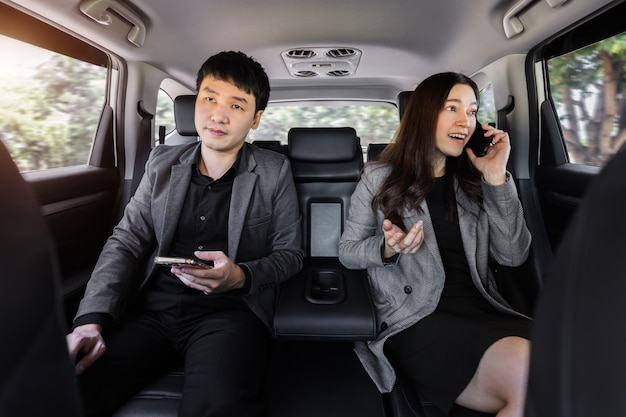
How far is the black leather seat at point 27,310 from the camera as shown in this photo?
0.43m

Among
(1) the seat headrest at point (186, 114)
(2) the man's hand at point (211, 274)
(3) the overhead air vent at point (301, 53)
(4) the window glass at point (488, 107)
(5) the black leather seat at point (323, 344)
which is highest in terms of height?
(3) the overhead air vent at point (301, 53)

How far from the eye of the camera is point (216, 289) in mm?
1280

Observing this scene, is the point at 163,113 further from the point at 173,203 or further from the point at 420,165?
the point at 420,165

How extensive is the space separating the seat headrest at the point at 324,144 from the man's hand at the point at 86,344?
1279 mm

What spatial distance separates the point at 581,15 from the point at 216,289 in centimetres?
192

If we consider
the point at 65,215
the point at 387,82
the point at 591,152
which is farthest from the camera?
the point at 387,82

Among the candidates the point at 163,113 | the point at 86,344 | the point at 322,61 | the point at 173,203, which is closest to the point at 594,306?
the point at 86,344

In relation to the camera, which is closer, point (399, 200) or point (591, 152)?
point (399, 200)

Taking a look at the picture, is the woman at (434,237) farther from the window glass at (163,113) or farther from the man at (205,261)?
the window glass at (163,113)

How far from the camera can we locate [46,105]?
1.87 meters

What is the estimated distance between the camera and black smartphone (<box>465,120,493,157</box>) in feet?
5.19

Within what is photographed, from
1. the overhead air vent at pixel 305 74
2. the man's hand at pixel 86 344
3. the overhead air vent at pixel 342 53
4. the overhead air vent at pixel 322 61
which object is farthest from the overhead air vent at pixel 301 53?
the man's hand at pixel 86 344

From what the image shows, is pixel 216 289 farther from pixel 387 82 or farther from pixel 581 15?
pixel 387 82

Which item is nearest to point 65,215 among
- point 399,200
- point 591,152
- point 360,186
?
point 360,186
